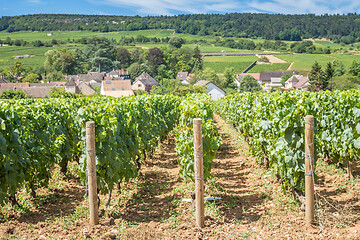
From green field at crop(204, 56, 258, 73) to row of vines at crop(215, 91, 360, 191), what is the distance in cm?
10335

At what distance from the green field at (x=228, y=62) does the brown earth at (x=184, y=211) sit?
104783 millimetres

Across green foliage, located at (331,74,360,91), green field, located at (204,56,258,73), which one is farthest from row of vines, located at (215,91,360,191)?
green field, located at (204,56,258,73)

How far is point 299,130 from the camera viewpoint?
6.14m

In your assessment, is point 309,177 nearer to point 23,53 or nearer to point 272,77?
point 272,77

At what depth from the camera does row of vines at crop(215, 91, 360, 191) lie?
611cm

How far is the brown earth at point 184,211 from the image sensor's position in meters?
5.22

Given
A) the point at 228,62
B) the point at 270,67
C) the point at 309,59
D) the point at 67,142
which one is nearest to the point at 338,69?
the point at 270,67

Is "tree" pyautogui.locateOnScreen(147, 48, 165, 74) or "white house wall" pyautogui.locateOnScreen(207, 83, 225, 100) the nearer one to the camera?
"white house wall" pyautogui.locateOnScreen(207, 83, 225, 100)

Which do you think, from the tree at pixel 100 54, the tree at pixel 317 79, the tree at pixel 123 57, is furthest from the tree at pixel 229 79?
the tree at pixel 123 57

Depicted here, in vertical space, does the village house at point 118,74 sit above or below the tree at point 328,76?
above

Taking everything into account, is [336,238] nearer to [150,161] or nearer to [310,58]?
[150,161]

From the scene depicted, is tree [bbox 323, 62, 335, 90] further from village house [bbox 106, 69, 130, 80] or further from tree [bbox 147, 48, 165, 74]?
tree [bbox 147, 48, 165, 74]

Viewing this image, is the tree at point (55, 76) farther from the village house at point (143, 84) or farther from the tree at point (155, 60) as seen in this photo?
the tree at point (155, 60)

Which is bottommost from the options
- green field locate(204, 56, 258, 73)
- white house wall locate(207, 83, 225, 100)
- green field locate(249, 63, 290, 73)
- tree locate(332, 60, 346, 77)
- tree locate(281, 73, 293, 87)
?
white house wall locate(207, 83, 225, 100)
